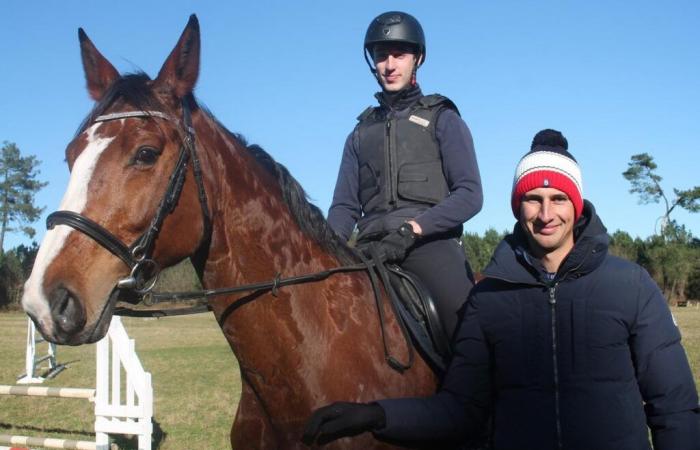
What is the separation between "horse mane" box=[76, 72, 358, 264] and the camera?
2953 millimetres

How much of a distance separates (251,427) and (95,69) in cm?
191

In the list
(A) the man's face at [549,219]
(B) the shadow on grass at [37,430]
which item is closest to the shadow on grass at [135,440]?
(B) the shadow on grass at [37,430]

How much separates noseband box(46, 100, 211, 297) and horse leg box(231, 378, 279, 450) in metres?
0.77

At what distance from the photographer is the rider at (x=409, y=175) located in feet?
11.8

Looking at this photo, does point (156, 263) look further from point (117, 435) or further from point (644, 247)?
point (644, 247)

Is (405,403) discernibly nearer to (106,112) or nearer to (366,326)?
(366,326)

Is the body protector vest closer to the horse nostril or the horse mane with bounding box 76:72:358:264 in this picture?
the horse mane with bounding box 76:72:358:264

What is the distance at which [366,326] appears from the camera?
3.19 meters

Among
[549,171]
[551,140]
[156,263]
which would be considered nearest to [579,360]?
[549,171]

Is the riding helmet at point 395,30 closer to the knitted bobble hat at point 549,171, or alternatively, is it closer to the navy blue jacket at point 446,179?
the navy blue jacket at point 446,179

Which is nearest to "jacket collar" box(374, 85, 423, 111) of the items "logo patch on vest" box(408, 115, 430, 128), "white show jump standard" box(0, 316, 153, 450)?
"logo patch on vest" box(408, 115, 430, 128)

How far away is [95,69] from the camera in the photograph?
3.27 metres

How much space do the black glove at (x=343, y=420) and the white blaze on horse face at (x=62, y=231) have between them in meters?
1.08

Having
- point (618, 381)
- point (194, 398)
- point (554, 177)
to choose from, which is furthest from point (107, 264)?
point (194, 398)
